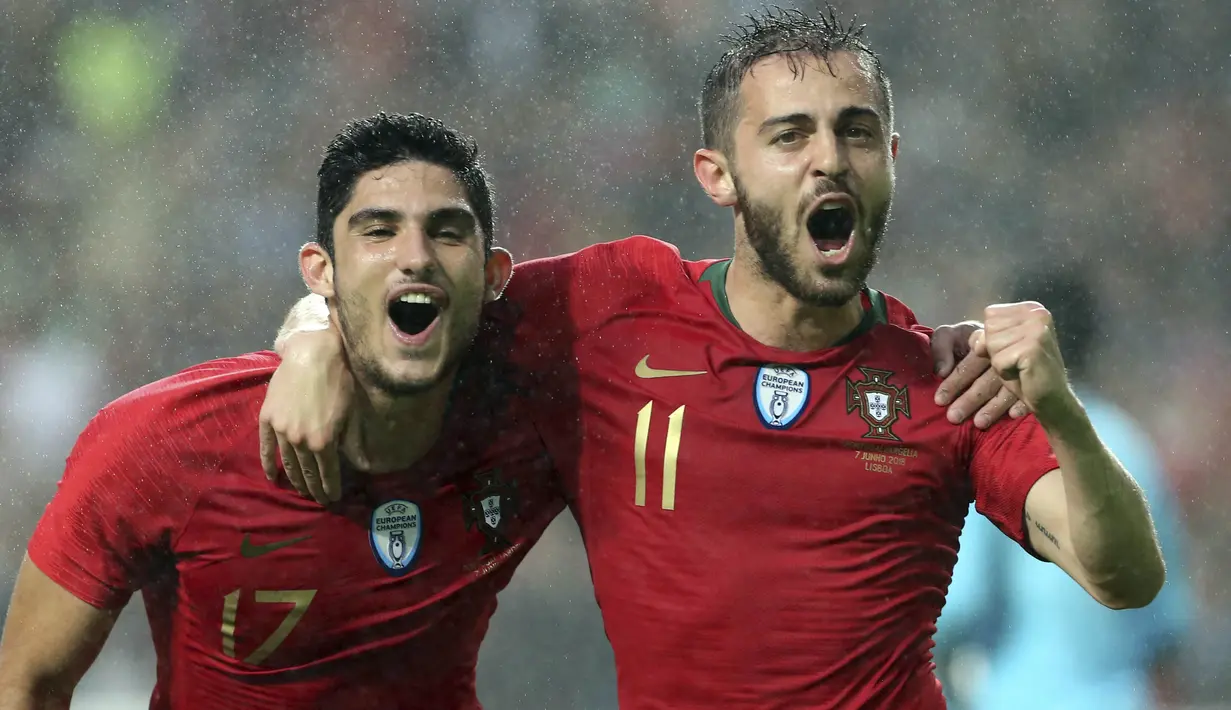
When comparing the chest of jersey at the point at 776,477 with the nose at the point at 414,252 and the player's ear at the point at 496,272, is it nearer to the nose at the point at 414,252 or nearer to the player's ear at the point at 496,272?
the player's ear at the point at 496,272

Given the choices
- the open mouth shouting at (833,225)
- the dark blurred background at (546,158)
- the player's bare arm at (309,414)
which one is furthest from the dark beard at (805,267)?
the dark blurred background at (546,158)

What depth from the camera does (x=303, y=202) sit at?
7898 mm

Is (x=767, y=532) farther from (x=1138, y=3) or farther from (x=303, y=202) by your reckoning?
(x=1138, y=3)

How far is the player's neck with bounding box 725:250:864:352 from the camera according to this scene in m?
2.75

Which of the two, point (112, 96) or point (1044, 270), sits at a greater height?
point (112, 96)

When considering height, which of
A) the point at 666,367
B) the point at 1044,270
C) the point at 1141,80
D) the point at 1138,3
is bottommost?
the point at 666,367

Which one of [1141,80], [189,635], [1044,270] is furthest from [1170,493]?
[189,635]

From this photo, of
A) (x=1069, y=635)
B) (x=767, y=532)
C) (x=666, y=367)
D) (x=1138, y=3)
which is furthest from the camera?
(x=1138, y=3)

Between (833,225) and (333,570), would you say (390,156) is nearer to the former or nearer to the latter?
(333,570)

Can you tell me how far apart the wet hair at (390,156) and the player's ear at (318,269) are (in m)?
0.03

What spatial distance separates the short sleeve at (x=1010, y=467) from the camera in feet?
8.27

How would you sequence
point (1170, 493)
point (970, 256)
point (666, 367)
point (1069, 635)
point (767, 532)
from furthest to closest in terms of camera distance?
1. point (970, 256)
2. point (1170, 493)
3. point (1069, 635)
4. point (666, 367)
5. point (767, 532)

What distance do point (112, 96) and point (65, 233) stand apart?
3.13 feet

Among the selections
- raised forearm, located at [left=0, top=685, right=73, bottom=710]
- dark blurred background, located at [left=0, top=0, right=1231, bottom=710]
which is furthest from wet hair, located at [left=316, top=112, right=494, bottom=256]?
dark blurred background, located at [left=0, top=0, right=1231, bottom=710]
